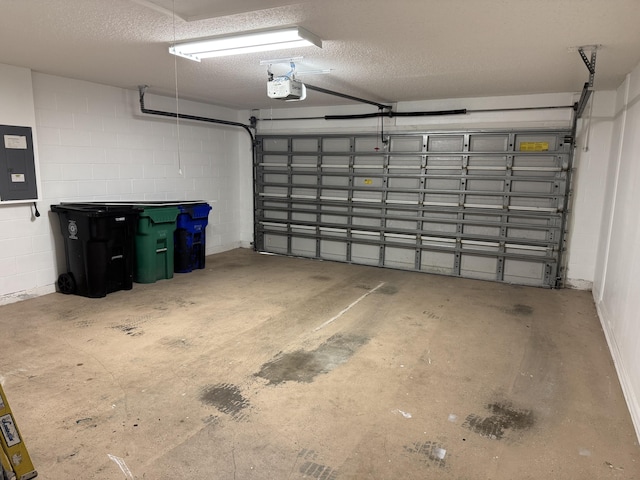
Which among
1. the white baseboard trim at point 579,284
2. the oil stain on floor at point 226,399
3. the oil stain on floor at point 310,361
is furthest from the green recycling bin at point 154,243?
the white baseboard trim at point 579,284

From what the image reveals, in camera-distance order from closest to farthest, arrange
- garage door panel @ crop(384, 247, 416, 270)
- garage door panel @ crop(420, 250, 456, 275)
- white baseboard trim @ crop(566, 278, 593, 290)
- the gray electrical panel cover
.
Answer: the gray electrical panel cover, white baseboard trim @ crop(566, 278, 593, 290), garage door panel @ crop(420, 250, 456, 275), garage door panel @ crop(384, 247, 416, 270)

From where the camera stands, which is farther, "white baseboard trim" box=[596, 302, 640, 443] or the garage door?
the garage door

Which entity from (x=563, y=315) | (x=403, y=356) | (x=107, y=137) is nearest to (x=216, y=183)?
(x=107, y=137)

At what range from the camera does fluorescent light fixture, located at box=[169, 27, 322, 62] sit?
3.15 metres

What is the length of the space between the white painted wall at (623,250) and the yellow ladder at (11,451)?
3.33 m

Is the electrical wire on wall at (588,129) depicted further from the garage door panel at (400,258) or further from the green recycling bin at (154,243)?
the green recycling bin at (154,243)

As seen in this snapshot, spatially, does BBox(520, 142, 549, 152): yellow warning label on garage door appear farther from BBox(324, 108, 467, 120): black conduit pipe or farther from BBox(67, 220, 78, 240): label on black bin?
BBox(67, 220, 78, 240): label on black bin

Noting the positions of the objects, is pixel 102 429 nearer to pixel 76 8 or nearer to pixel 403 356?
pixel 403 356

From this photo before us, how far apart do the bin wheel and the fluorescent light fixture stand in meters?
3.02

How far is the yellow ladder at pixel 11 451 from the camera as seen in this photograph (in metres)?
1.87

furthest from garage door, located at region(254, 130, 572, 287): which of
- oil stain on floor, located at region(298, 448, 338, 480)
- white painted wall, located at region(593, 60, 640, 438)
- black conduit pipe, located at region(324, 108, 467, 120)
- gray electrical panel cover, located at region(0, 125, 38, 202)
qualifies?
oil stain on floor, located at region(298, 448, 338, 480)

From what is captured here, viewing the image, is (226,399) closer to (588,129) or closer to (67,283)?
(67,283)

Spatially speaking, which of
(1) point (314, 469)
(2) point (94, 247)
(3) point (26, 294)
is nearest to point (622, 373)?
(1) point (314, 469)

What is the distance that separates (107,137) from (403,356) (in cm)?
477
